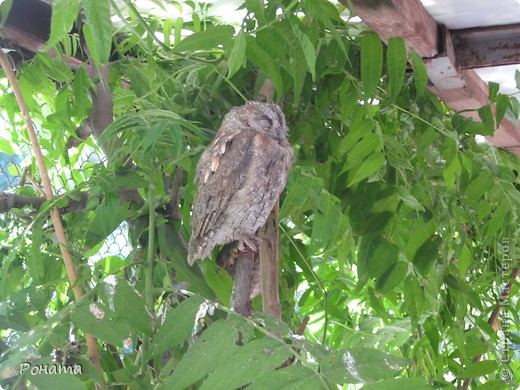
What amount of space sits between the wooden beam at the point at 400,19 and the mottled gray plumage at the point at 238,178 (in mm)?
266

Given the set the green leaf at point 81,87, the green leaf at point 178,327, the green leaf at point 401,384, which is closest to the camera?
the green leaf at point 401,384

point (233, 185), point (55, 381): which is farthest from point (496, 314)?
point (55, 381)

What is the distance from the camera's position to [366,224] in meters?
1.05

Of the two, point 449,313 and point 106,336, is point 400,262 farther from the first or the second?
point 106,336

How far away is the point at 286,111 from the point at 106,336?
1.89 feet

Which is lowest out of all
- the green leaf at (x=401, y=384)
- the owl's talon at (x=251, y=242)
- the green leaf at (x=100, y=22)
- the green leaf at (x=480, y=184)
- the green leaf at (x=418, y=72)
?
the green leaf at (x=480, y=184)

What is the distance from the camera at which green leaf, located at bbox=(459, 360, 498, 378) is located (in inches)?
48.5

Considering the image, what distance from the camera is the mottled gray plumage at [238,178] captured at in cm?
80

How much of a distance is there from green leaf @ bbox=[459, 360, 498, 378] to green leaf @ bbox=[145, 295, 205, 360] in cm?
77

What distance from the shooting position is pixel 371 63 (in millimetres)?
1003

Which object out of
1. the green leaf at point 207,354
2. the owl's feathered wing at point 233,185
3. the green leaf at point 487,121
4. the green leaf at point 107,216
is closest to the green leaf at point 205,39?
the owl's feathered wing at point 233,185

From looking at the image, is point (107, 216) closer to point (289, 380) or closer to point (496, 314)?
point (289, 380)

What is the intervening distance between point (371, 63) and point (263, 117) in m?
0.25

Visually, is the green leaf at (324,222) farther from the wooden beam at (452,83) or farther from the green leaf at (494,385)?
the green leaf at (494,385)
